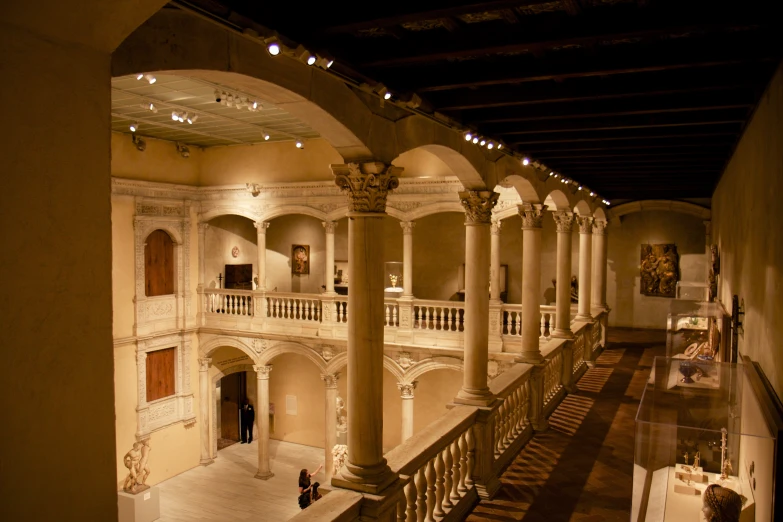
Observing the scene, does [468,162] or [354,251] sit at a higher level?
[468,162]

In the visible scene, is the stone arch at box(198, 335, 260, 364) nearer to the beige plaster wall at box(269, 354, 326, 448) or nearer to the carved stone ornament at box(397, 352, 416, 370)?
the beige plaster wall at box(269, 354, 326, 448)

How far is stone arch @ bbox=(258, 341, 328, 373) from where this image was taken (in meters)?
15.5

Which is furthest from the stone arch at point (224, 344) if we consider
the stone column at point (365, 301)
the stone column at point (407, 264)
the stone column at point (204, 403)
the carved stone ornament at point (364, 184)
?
the carved stone ornament at point (364, 184)

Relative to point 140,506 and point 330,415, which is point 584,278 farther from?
point 140,506

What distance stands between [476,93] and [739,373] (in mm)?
2857

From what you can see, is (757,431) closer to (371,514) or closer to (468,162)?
(371,514)

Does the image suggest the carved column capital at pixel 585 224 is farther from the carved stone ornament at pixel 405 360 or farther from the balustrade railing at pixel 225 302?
the balustrade railing at pixel 225 302

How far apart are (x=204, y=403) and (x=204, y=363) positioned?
116cm

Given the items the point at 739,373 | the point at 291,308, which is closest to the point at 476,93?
the point at 739,373

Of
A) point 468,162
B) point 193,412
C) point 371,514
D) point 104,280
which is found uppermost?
point 468,162

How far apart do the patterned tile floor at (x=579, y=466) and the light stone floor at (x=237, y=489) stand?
8807 millimetres

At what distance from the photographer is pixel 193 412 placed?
55.2 feet

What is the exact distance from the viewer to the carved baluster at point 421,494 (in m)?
4.97

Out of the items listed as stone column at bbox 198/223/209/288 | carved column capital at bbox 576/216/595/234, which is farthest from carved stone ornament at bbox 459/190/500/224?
stone column at bbox 198/223/209/288
